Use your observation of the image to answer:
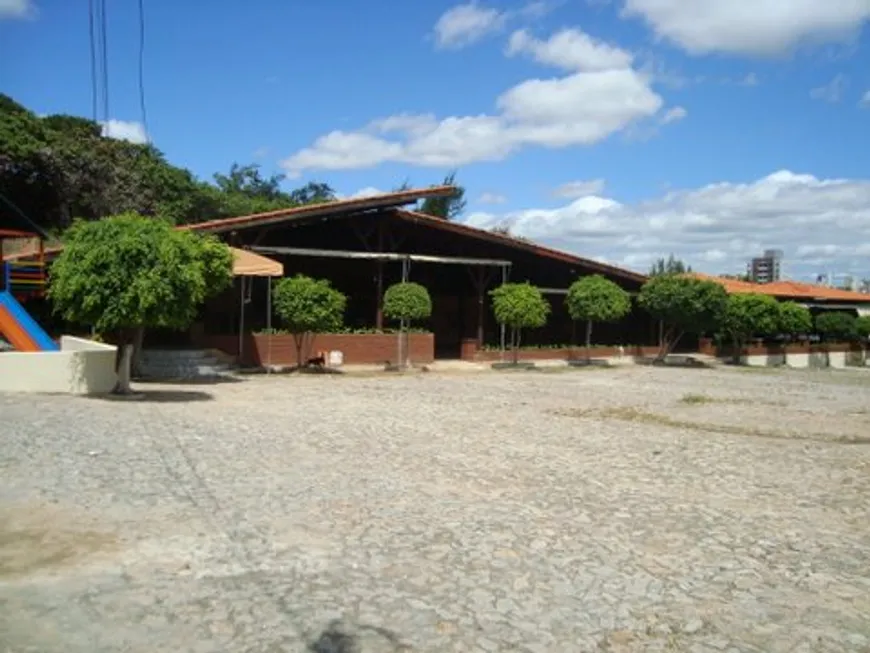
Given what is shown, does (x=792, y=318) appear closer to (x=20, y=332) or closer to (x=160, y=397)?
(x=160, y=397)

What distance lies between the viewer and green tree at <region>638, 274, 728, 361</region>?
28.7 metres

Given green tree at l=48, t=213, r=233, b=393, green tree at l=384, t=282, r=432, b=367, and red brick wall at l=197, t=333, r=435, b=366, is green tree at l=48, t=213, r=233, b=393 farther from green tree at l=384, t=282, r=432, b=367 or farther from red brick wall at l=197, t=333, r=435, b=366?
green tree at l=384, t=282, r=432, b=367

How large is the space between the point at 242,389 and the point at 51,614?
41.1ft

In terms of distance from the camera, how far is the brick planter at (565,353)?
27125mm

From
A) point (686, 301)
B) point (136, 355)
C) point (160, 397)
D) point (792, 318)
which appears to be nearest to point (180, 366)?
point (136, 355)

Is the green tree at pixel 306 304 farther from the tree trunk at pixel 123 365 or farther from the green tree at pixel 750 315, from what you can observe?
the green tree at pixel 750 315

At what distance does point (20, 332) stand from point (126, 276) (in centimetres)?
371

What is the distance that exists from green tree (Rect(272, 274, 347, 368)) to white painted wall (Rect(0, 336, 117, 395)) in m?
5.72

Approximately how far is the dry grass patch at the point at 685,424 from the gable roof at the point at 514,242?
11.5 metres

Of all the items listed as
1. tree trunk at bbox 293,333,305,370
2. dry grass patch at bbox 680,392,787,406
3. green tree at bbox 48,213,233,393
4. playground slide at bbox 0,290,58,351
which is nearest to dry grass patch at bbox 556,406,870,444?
dry grass patch at bbox 680,392,787,406

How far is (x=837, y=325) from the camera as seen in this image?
3997 centimetres

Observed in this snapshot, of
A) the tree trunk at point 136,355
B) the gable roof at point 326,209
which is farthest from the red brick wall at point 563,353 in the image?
the tree trunk at point 136,355

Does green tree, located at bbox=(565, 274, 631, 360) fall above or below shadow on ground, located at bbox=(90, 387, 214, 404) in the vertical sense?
above

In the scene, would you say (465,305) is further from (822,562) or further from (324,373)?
(822,562)
